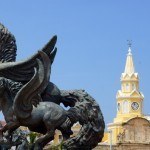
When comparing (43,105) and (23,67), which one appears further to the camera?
(23,67)

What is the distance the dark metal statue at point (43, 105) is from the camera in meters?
9.45

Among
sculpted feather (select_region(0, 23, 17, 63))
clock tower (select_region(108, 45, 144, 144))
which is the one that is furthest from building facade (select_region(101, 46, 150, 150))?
sculpted feather (select_region(0, 23, 17, 63))

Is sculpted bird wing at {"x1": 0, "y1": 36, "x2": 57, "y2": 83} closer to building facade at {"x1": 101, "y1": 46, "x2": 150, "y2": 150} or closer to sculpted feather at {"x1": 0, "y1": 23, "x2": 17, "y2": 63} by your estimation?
sculpted feather at {"x1": 0, "y1": 23, "x2": 17, "y2": 63}

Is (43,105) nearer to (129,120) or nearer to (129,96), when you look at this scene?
(129,120)

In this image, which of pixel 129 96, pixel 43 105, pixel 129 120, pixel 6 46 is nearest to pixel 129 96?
pixel 129 96

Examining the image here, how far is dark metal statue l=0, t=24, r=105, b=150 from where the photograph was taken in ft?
31.0

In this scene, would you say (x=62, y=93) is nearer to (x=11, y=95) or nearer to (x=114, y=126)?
(x=11, y=95)

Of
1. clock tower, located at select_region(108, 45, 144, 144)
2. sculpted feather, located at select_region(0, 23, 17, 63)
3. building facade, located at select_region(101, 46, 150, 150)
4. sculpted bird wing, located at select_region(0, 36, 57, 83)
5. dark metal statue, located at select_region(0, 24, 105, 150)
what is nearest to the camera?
dark metal statue, located at select_region(0, 24, 105, 150)

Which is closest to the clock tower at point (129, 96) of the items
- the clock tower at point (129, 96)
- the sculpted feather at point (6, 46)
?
the clock tower at point (129, 96)

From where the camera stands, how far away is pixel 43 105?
31.3 feet

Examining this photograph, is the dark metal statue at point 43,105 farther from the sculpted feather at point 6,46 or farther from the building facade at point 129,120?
the building facade at point 129,120

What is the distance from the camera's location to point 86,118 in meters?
9.58

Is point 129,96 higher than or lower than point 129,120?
higher

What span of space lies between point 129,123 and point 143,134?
217 centimetres
